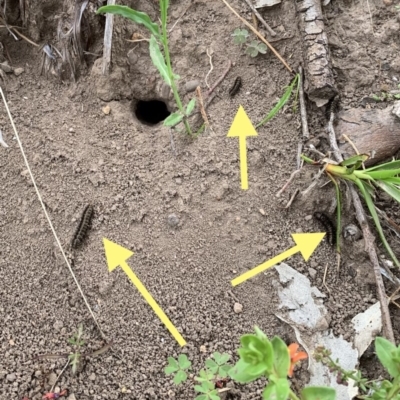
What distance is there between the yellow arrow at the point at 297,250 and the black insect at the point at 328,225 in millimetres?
30

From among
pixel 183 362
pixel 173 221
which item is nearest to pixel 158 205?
pixel 173 221

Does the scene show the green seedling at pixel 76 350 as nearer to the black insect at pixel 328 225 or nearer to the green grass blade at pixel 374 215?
the black insect at pixel 328 225

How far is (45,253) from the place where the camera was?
2.42 meters

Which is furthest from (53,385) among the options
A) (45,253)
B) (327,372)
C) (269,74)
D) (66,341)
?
(269,74)

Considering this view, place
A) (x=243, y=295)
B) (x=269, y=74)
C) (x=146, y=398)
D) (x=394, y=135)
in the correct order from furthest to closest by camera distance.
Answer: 1. (x=269, y=74)
2. (x=394, y=135)
3. (x=243, y=295)
4. (x=146, y=398)

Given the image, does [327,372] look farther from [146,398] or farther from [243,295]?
[146,398]

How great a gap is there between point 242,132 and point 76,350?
3.95 feet

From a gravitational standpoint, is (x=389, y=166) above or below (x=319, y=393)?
above

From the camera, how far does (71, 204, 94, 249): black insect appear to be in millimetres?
2375

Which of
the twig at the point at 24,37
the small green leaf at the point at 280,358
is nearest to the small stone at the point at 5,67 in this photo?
the twig at the point at 24,37

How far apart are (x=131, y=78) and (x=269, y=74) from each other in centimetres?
68

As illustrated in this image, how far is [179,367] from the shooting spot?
2.13m

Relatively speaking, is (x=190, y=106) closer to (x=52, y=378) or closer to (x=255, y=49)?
(x=255, y=49)

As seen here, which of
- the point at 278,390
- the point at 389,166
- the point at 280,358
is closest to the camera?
the point at 278,390
